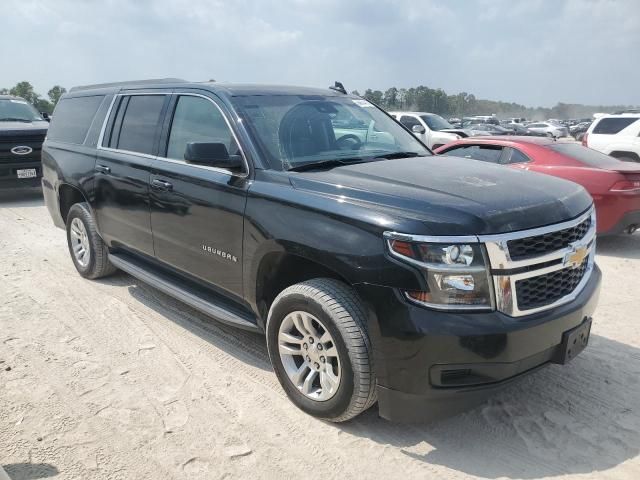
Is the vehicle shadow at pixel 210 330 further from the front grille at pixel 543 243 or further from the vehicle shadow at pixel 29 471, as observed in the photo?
the front grille at pixel 543 243

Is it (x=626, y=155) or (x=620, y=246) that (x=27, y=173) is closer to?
(x=620, y=246)

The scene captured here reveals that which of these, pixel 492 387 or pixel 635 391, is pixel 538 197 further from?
pixel 635 391

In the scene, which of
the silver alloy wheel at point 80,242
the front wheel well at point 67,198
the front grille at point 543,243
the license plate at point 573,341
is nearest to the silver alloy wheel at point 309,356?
the front grille at point 543,243

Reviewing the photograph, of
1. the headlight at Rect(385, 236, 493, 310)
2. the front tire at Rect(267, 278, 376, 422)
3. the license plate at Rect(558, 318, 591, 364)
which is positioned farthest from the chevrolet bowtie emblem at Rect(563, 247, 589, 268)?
the front tire at Rect(267, 278, 376, 422)

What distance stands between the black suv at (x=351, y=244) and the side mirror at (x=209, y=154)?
0.01 meters

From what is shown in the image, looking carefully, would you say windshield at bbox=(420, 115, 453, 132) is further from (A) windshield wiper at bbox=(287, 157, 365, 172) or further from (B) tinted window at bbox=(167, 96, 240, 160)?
(A) windshield wiper at bbox=(287, 157, 365, 172)

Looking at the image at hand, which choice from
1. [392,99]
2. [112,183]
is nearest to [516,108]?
[392,99]

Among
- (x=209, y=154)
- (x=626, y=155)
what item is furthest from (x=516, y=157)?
(x=626, y=155)

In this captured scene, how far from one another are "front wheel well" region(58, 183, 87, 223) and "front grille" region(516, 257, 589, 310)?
4.55 m

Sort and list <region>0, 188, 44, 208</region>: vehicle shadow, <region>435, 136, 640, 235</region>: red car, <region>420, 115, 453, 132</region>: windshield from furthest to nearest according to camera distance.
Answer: <region>420, 115, 453, 132</region>: windshield < <region>0, 188, 44, 208</region>: vehicle shadow < <region>435, 136, 640, 235</region>: red car

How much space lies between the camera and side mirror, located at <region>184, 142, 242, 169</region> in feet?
11.1

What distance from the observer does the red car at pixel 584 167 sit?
22.2ft

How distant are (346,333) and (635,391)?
204 centimetres

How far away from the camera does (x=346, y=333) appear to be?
9.30ft
